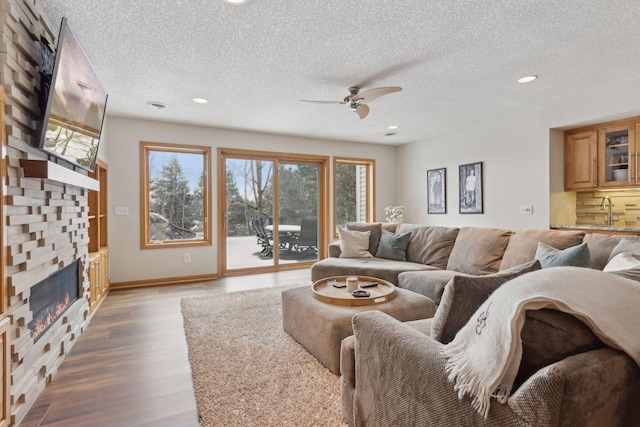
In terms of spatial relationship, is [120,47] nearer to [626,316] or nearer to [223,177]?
[223,177]

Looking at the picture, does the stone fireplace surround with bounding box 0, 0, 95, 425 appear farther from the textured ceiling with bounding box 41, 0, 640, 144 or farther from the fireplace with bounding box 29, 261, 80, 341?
the textured ceiling with bounding box 41, 0, 640, 144

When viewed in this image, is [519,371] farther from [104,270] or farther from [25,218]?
[104,270]

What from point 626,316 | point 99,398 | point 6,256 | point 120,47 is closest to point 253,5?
point 120,47

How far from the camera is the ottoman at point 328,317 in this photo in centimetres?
205

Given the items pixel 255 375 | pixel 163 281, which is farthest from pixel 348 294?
pixel 163 281

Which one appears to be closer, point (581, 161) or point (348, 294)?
point (348, 294)

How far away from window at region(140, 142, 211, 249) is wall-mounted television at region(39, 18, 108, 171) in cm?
204

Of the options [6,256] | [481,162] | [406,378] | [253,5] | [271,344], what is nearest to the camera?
Answer: [406,378]

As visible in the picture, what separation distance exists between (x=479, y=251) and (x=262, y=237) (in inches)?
136

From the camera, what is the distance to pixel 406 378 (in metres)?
1.12

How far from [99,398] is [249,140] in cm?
412

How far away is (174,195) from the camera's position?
16.0 feet

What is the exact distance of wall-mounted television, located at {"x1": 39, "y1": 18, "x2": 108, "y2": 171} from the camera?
185 centimetres

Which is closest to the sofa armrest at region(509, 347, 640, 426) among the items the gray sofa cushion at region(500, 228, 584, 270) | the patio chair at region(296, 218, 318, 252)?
the gray sofa cushion at region(500, 228, 584, 270)
